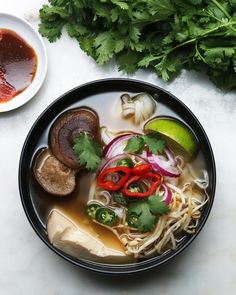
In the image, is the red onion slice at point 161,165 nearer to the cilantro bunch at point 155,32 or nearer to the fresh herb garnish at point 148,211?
the fresh herb garnish at point 148,211

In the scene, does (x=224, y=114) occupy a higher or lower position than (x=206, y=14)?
lower

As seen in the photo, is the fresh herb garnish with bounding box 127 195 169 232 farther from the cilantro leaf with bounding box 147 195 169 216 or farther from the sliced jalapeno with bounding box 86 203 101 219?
the sliced jalapeno with bounding box 86 203 101 219

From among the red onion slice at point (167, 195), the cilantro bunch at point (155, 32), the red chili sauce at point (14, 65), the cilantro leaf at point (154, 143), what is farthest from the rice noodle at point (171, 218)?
the red chili sauce at point (14, 65)

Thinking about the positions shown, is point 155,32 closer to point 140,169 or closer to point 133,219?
point 140,169

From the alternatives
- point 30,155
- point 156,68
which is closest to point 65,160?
point 30,155

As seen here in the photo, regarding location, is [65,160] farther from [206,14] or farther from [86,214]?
[206,14]
